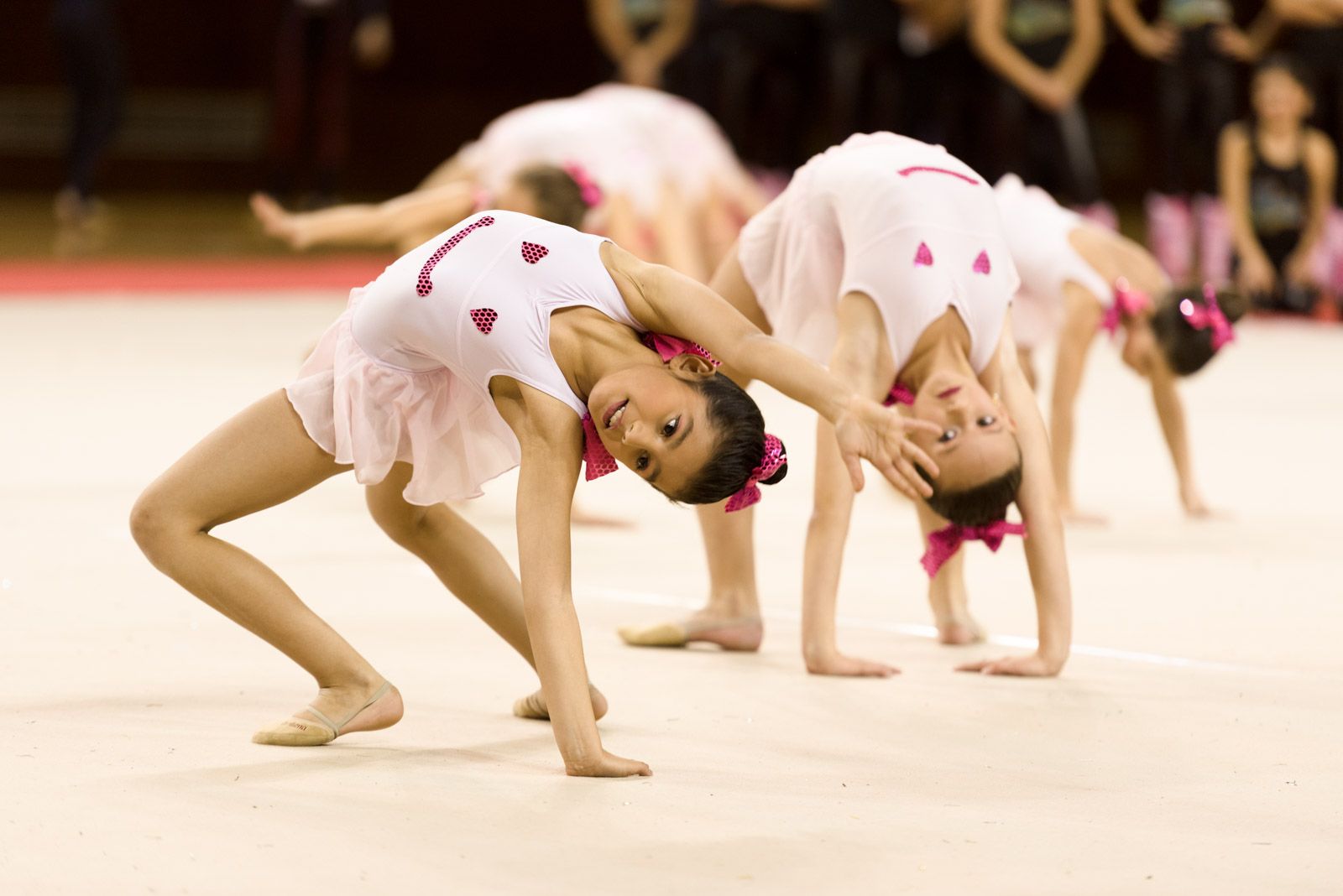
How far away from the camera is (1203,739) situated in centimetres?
279

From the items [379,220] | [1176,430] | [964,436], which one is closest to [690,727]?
[964,436]

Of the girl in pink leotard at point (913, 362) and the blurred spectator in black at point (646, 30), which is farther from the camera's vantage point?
the blurred spectator in black at point (646, 30)

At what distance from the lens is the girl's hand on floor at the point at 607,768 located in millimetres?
2514

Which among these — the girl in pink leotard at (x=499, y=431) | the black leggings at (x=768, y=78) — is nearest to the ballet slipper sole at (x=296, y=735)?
the girl in pink leotard at (x=499, y=431)

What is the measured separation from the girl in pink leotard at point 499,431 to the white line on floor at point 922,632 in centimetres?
88

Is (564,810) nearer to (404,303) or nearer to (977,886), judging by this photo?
(977,886)

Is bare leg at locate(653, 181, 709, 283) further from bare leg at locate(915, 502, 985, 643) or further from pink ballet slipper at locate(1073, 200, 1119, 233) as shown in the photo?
bare leg at locate(915, 502, 985, 643)

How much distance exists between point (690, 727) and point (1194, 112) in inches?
285

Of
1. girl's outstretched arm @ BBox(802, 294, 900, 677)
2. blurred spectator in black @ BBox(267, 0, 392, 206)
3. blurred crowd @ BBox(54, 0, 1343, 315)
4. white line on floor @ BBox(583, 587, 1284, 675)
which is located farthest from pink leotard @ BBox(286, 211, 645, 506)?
blurred spectator in black @ BBox(267, 0, 392, 206)

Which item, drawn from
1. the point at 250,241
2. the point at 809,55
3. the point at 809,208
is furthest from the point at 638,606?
the point at 250,241

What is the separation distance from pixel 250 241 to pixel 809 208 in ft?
26.2

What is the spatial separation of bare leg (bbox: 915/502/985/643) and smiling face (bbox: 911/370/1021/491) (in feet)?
1.20

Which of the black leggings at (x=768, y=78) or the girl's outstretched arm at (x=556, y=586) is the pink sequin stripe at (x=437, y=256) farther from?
the black leggings at (x=768, y=78)

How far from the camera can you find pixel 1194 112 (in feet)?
30.7
